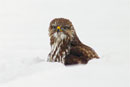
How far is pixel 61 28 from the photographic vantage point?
21.7ft

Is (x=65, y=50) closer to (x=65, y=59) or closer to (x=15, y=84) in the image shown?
(x=65, y=59)

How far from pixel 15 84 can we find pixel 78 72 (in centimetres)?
85

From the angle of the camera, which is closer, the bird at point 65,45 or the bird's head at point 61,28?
the bird at point 65,45

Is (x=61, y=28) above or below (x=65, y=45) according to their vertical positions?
above

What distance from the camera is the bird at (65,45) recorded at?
6.39 m

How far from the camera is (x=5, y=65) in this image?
189 inches

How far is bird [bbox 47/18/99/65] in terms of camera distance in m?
6.39

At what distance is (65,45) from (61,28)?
440 millimetres

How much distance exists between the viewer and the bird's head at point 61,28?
6602mm

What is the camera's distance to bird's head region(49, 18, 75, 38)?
6.60 metres

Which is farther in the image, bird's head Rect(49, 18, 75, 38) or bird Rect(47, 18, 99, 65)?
bird's head Rect(49, 18, 75, 38)

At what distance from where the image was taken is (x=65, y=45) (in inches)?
264

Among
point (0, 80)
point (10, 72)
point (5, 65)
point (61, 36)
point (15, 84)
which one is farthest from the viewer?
point (61, 36)

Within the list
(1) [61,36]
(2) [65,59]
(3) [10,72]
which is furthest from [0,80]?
(1) [61,36]
